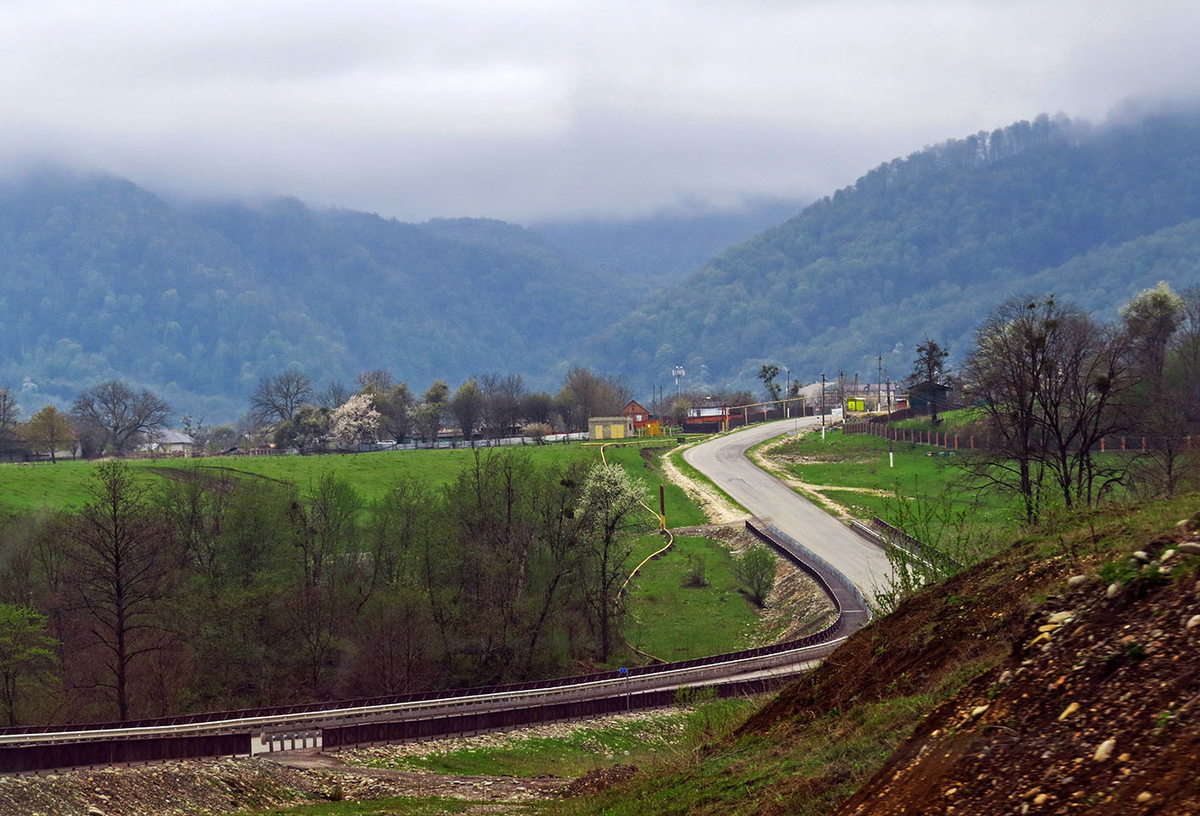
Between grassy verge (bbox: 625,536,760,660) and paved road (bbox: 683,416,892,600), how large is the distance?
6.81m

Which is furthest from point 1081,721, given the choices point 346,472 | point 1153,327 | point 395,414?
point 395,414

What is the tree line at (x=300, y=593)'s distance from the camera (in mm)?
55656

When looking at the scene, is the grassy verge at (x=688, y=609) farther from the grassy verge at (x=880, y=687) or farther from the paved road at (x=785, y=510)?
the grassy verge at (x=880, y=687)

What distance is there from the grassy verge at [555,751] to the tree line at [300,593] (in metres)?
16.5

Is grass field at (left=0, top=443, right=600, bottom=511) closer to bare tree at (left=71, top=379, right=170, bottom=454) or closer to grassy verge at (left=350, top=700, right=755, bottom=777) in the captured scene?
grassy verge at (left=350, top=700, right=755, bottom=777)

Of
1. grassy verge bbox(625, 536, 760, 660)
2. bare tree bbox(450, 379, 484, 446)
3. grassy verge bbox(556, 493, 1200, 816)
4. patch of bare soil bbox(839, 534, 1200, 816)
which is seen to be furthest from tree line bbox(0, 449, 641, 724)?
bare tree bbox(450, 379, 484, 446)

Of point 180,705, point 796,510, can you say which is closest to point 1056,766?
point 180,705

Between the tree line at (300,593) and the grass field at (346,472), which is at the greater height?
the grass field at (346,472)

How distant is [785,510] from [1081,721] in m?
82.4

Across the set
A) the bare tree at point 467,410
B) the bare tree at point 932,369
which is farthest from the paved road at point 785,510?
the bare tree at point 467,410

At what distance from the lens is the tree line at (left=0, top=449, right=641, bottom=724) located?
55.7m

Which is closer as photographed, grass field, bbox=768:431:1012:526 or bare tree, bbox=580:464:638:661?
bare tree, bbox=580:464:638:661

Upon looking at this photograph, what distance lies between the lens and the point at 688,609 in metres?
71.5

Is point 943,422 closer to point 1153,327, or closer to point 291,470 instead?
point 1153,327
